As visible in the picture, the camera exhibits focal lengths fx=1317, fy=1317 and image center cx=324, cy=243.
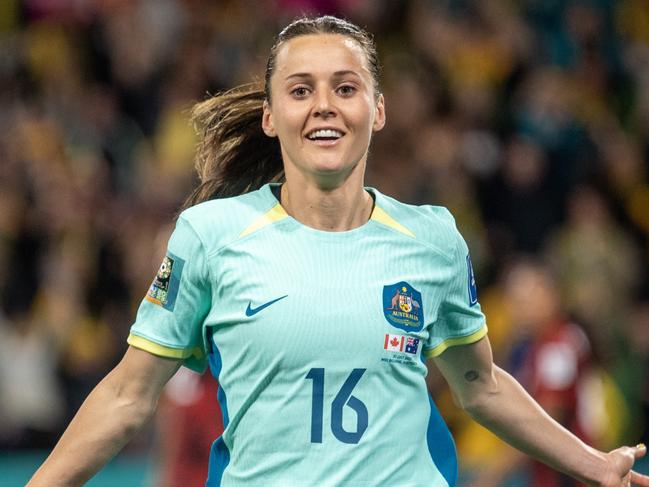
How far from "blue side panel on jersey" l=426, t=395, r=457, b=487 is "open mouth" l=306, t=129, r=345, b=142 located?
0.68 metres

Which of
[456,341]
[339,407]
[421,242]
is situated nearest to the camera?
[339,407]

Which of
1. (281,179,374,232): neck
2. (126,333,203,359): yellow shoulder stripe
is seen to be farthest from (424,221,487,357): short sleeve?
(126,333,203,359): yellow shoulder stripe

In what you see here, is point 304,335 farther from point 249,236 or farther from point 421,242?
point 421,242

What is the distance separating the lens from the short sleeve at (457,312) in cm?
328

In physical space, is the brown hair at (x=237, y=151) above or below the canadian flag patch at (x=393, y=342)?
above

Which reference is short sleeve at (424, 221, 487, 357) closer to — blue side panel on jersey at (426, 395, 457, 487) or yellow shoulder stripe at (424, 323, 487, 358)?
yellow shoulder stripe at (424, 323, 487, 358)

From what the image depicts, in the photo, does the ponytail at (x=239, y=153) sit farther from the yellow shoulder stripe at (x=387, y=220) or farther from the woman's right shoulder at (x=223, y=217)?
the yellow shoulder stripe at (x=387, y=220)

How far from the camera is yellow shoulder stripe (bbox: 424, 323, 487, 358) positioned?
330cm

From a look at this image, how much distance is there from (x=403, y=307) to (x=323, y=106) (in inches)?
20.1

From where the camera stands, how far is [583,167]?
31.7ft

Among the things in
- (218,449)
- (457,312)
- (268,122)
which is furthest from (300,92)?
(218,449)

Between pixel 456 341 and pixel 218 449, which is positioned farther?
pixel 456 341

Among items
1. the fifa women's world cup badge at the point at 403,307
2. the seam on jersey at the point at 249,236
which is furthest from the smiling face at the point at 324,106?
the fifa women's world cup badge at the point at 403,307

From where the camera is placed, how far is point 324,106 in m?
3.06
